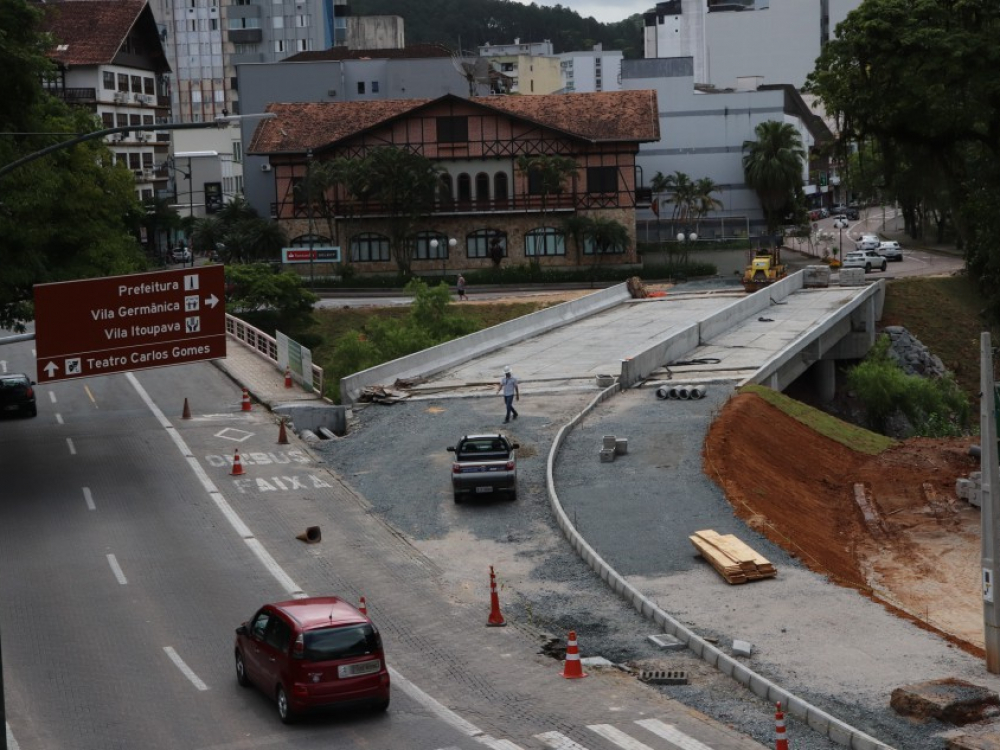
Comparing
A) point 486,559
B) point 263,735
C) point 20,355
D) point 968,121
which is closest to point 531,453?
point 486,559

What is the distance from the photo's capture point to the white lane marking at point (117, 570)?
29.5 meters

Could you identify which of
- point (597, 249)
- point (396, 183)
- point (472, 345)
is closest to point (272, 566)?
point (472, 345)

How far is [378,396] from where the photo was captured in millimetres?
47562

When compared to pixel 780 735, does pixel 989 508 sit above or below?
above

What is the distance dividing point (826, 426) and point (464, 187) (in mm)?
51319

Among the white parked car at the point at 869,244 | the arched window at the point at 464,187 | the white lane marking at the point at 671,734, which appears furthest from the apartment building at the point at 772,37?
the white lane marking at the point at 671,734

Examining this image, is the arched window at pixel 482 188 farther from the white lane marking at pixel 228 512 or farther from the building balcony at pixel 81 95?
the white lane marking at pixel 228 512

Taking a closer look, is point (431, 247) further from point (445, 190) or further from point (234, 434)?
point (234, 434)

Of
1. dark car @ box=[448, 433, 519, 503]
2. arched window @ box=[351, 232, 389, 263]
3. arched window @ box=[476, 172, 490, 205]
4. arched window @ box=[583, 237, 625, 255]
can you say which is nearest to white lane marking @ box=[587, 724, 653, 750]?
dark car @ box=[448, 433, 519, 503]

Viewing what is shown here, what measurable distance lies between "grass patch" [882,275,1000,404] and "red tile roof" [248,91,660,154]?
21430 millimetres

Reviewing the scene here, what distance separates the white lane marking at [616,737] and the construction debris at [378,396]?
2742 centimetres

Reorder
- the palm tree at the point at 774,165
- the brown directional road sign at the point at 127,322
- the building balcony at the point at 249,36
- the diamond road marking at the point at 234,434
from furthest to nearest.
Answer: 1. the building balcony at the point at 249,36
2. the palm tree at the point at 774,165
3. the diamond road marking at the point at 234,434
4. the brown directional road sign at the point at 127,322

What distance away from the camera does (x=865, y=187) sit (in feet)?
298

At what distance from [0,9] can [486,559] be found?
18048 millimetres
